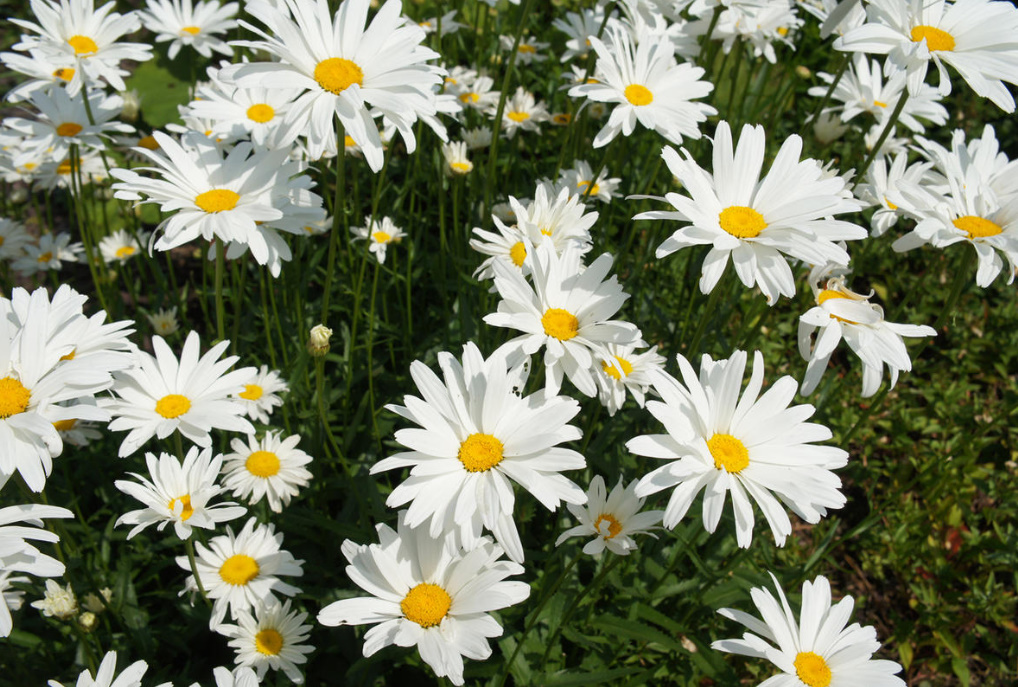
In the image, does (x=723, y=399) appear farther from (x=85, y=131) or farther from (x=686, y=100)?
(x=85, y=131)

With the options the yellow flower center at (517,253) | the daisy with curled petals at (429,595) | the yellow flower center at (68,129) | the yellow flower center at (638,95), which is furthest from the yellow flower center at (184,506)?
the yellow flower center at (638,95)

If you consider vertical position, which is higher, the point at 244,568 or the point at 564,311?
the point at 564,311

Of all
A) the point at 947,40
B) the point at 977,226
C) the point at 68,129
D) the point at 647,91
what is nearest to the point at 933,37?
the point at 947,40

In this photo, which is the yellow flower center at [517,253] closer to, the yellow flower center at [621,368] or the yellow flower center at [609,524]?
the yellow flower center at [621,368]

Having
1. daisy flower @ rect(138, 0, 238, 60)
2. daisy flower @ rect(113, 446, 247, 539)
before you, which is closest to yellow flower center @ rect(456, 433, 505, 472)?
daisy flower @ rect(113, 446, 247, 539)

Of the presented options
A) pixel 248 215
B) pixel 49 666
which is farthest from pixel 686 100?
pixel 49 666

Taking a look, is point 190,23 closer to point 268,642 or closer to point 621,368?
point 621,368

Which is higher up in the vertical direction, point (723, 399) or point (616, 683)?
point (723, 399)
